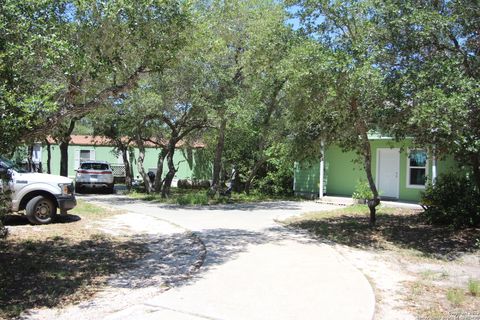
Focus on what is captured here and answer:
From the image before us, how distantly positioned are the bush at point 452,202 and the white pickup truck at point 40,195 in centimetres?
982

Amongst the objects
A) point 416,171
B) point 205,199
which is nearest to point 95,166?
point 205,199

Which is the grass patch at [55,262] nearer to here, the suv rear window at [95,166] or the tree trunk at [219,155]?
the tree trunk at [219,155]

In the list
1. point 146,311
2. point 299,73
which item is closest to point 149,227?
point 299,73

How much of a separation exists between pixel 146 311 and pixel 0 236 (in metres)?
2.48

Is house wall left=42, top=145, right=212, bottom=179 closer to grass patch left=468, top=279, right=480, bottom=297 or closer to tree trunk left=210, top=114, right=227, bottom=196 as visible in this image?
tree trunk left=210, top=114, right=227, bottom=196

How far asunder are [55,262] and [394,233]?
25.7 feet

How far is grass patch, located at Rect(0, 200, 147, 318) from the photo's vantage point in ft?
19.3

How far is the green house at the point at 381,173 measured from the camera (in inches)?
704

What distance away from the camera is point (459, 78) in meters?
8.08

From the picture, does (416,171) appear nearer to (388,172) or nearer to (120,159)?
(388,172)

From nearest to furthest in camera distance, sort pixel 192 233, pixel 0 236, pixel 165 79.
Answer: pixel 0 236 → pixel 192 233 → pixel 165 79

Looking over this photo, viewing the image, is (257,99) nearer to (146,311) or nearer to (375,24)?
(375,24)

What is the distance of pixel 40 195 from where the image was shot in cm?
1145

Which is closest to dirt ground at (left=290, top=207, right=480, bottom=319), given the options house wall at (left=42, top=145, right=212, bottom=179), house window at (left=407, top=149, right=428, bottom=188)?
house window at (left=407, top=149, right=428, bottom=188)
